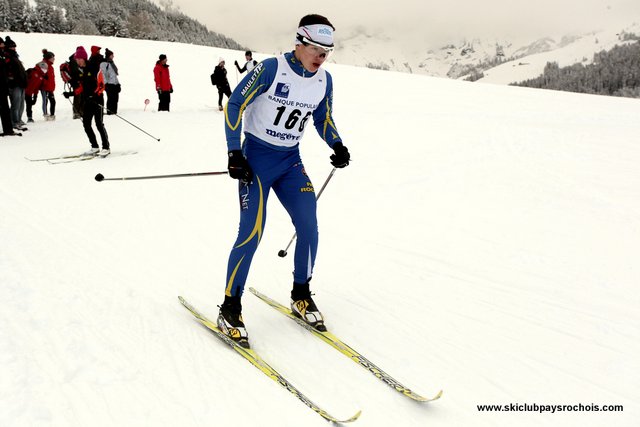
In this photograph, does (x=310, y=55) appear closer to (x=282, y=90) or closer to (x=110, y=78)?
(x=282, y=90)

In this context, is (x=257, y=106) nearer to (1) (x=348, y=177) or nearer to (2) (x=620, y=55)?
(1) (x=348, y=177)

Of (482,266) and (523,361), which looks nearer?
(523,361)

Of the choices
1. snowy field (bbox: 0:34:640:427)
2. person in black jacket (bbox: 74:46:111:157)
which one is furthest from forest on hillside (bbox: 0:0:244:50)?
snowy field (bbox: 0:34:640:427)

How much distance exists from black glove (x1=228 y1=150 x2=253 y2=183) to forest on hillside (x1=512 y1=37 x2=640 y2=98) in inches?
3117

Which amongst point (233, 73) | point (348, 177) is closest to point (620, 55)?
point (233, 73)

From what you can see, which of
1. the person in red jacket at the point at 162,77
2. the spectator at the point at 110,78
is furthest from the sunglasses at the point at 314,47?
the person in red jacket at the point at 162,77

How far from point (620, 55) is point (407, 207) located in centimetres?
11313

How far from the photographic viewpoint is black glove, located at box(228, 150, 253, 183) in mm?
3264

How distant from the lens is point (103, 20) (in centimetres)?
6644

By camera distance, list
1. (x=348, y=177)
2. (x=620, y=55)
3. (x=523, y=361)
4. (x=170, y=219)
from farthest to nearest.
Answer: (x=620, y=55) < (x=348, y=177) < (x=170, y=219) < (x=523, y=361)

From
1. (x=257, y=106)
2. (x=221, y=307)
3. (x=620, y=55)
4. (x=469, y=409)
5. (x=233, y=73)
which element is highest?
(x=620, y=55)

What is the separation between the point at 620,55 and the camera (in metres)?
97.2

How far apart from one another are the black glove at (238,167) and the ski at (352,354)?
126 centimetres

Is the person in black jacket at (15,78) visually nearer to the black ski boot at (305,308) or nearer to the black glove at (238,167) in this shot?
the black glove at (238,167)
